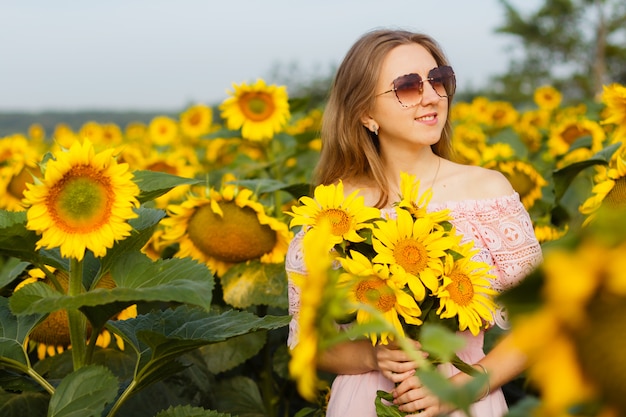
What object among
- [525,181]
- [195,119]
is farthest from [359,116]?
[195,119]

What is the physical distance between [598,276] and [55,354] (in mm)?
1730

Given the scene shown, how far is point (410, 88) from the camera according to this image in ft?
6.27

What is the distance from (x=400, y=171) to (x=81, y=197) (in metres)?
0.83

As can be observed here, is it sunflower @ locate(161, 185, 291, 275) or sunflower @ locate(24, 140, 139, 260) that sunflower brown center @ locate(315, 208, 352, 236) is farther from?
sunflower @ locate(161, 185, 291, 275)

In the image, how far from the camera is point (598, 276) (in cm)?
51

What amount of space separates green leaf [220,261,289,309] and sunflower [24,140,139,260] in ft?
3.15

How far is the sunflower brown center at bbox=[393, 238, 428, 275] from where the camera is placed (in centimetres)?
137

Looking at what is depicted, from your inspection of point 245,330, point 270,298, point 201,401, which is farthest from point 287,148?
point 245,330

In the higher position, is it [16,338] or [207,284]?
[207,284]

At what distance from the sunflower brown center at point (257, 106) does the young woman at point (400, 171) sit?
103 cm

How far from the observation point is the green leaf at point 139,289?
1.29m

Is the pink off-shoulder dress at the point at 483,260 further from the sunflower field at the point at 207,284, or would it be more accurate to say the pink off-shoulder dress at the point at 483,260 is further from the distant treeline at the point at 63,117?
the distant treeline at the point at 63,117

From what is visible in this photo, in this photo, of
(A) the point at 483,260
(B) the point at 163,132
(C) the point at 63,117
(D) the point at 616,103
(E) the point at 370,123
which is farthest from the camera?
(C) the point at 63,117

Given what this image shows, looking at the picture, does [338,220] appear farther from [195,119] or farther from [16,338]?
[195,119]
